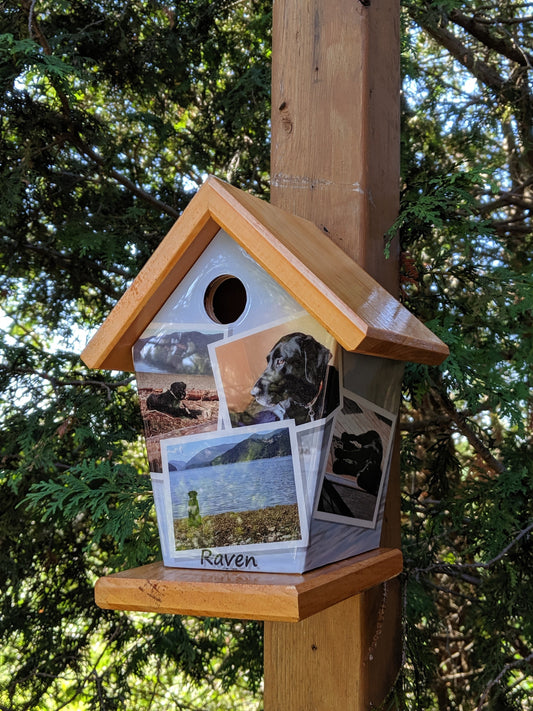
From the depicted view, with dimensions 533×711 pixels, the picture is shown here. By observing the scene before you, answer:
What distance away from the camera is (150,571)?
117 centimetres

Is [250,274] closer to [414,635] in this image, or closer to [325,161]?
[325,161]

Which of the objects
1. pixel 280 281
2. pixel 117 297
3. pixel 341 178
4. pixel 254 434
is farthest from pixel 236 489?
pixel 117 297

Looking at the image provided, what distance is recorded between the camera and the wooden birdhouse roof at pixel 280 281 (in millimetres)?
1036

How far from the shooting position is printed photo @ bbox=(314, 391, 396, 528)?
1.11m

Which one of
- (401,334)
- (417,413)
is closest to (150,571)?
(401,334)

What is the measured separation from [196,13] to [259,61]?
0.33m

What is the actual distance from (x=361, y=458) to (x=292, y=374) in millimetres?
208

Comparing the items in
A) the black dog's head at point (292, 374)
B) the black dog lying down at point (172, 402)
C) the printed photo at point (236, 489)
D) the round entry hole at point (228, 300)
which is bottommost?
the printed photo at point (236, 489)

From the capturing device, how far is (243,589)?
3.32ft

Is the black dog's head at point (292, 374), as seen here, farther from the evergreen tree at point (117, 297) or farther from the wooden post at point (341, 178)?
the evergreen tree at point (117, 297)

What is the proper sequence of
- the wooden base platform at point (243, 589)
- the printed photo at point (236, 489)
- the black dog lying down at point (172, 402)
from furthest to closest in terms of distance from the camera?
1. the black dog lying down at point (172, 402)
2. the printed photo at point (236, 489)
3. the wooden base platform at point (243, 589)

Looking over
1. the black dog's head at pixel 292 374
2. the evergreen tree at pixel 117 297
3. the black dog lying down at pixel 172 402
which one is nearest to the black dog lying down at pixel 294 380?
the black dog's head at pixel 292 374

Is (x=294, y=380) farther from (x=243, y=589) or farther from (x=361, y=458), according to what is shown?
(x=243, y=589)

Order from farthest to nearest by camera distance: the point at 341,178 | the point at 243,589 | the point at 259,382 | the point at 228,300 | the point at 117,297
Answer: the point at 117,297
the point at 341,178
the point at 228,300
the point at 259,382
the point at 243,589
